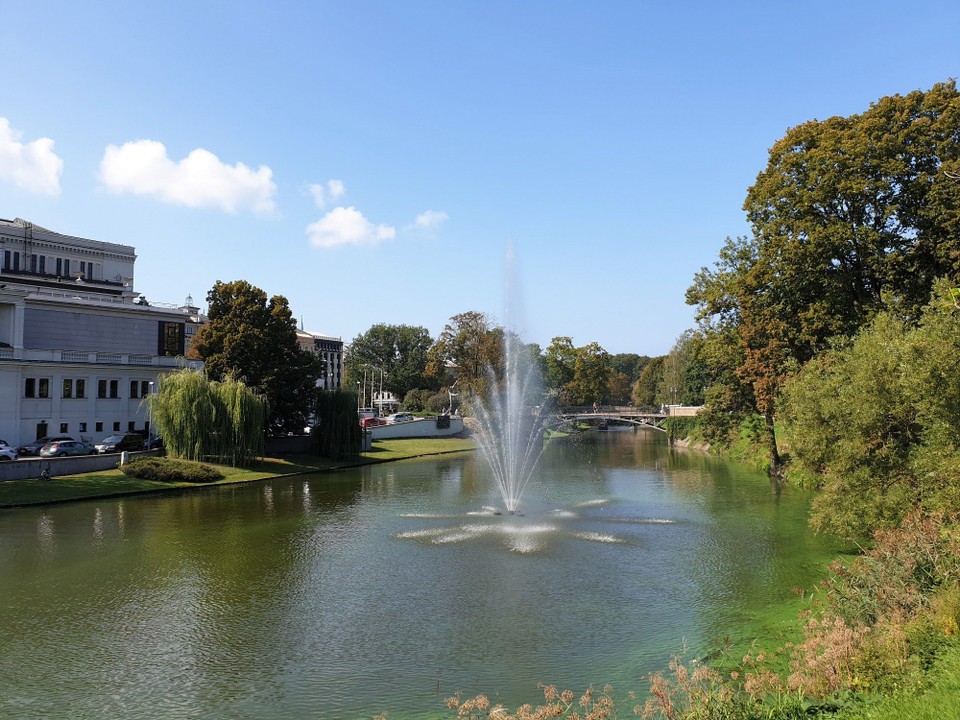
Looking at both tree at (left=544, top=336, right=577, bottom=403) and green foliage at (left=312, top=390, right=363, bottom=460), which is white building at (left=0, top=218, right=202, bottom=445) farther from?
tree at (left=544, top=336, right=577, bottom=403)

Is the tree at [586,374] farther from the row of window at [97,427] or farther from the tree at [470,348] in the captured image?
the row of window at [97,427]

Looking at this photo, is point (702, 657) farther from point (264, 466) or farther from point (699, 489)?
point (264, 466)

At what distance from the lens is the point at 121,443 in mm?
56219

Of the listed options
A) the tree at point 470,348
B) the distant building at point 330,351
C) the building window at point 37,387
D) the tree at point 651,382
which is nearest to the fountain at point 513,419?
the tree at point 470,348

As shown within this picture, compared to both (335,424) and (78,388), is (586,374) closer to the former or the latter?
(335,424)

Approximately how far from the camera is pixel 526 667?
52.5 ft

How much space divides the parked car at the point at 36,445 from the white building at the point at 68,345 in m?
2.81

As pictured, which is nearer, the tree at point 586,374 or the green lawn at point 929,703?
the green lawn at point 929,703

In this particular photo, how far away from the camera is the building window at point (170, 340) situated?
73750 mm

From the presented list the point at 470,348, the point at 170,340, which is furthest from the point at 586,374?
the point at 170,340

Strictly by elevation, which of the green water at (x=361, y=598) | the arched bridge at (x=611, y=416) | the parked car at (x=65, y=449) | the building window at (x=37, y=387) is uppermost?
the building window at (x=37, y=387)

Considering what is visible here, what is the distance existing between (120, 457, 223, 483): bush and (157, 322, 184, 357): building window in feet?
90.2

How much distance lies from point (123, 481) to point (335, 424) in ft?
70.9

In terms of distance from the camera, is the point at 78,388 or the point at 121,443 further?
the point at 78,388
